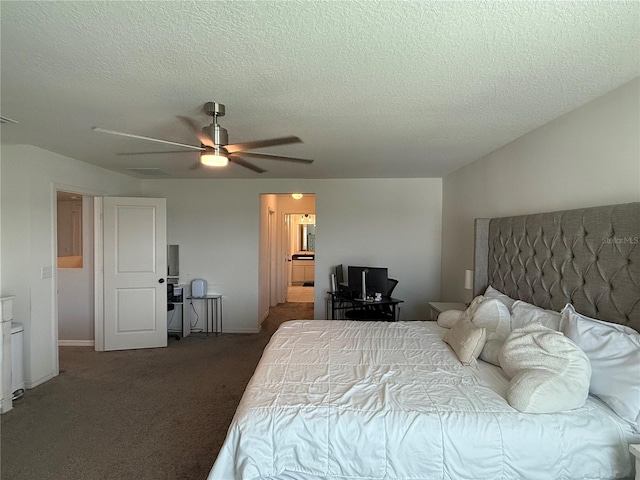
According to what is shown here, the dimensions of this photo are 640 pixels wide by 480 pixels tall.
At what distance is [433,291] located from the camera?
4.98m

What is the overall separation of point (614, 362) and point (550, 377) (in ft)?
1.07

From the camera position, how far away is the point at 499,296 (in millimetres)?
2758

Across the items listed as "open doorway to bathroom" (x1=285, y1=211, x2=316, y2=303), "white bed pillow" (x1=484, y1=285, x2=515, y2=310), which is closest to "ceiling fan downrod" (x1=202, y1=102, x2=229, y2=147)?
"white bed pillow" (x1=484, y1=285, x2=515, y2=310)

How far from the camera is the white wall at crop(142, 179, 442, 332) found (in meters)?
4.97

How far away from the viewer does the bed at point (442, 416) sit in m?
1.44

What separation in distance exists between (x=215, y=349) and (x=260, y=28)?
13.3 ft

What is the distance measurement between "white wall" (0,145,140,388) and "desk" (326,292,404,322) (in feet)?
11.2

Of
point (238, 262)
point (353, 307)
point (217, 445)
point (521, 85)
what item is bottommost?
point (217, 445)

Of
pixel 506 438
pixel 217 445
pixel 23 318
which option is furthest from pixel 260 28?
pixel 23 318

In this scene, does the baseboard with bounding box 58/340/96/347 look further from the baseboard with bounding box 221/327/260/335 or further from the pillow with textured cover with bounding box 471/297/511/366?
the pillow with textured cover with bounding box 471/297/511/366

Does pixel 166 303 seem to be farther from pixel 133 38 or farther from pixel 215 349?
pixel 133 38

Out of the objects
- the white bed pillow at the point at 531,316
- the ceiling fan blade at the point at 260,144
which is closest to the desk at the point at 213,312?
the ceiling fan blade at the point at 260,144

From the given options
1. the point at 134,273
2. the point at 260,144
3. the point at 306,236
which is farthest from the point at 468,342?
the point at 306,236

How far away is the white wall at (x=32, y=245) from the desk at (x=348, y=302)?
134 inches
